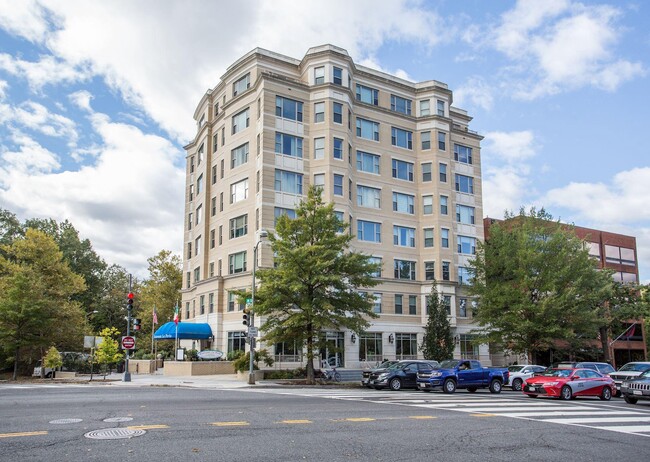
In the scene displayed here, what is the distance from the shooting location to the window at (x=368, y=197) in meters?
49.1

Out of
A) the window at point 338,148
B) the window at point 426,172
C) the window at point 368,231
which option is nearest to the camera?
the window at point 338,148

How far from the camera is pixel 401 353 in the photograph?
160 ft

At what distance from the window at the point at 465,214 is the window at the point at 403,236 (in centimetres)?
547

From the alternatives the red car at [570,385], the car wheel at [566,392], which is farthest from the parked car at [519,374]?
the car wheel at [566,392]

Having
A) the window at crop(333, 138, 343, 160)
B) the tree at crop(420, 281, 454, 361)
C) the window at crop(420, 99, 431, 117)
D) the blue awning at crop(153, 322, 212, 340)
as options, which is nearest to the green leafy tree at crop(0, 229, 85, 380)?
the blue awning at crop(153, 322, 212, 340)

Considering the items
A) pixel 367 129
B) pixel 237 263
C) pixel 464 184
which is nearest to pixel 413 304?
pixel 464 184

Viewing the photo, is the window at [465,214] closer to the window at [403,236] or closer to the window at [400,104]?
the window at [403,236]

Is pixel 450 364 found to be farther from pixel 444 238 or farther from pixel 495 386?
pixel 444 238

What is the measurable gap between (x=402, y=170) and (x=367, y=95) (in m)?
7.58

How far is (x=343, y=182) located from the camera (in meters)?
45.9

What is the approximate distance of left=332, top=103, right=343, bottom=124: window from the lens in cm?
4644

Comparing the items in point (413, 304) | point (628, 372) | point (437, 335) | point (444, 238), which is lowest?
point (628, 372)

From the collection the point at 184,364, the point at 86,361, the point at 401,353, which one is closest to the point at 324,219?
the point at 184,364

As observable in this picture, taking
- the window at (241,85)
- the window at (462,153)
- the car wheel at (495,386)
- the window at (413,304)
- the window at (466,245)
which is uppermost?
the window at (241,85)
